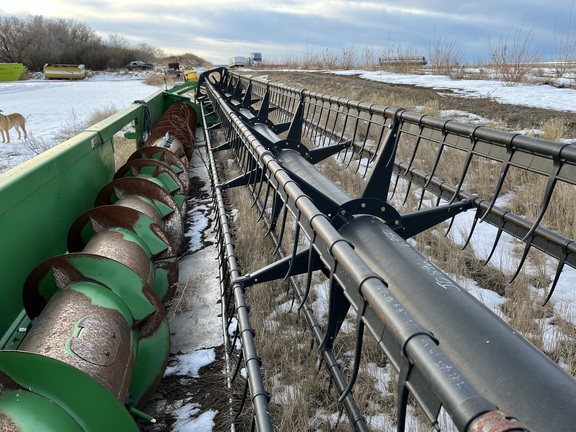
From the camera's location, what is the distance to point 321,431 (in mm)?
2033

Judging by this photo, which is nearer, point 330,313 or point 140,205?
point 330,313

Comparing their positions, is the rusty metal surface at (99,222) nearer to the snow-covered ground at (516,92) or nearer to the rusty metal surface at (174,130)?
the rusty metal surface at (174,130)

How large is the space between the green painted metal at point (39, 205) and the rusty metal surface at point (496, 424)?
2068 mm

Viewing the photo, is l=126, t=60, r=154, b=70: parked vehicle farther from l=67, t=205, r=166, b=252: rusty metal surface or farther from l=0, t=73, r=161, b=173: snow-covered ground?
l=67, t=205, r=166, b=252: rusty metal surface

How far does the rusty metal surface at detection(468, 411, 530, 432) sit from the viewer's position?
0.61 m

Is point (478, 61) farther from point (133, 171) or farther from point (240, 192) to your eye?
point (133, 171)

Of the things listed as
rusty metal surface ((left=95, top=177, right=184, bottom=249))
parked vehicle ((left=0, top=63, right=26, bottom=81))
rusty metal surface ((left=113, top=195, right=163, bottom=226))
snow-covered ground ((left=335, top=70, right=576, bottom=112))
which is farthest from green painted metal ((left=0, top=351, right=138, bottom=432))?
parked vehicle ((left=0, top=63, right=26, bottom=81))

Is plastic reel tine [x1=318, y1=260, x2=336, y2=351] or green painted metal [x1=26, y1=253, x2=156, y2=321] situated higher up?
plastic reel tine [x1=318, y1=260, x2=336, y2=351]

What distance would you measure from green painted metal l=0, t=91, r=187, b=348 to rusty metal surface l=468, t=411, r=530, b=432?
2.07 meters

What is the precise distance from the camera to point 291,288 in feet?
10.2

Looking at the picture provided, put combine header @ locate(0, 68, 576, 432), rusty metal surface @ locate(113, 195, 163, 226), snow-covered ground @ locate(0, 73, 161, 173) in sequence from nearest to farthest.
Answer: combine header @ locate(0, 68, 576, 432) → rusty metal surface @ locate(113, 195, 163, 226) → snow-covered ground @ locate(0, 73, 161, 173)

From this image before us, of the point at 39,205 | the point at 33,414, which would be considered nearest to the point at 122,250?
the point at 39,205

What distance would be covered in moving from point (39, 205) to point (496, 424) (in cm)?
246

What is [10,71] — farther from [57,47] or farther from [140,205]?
[140,205]
